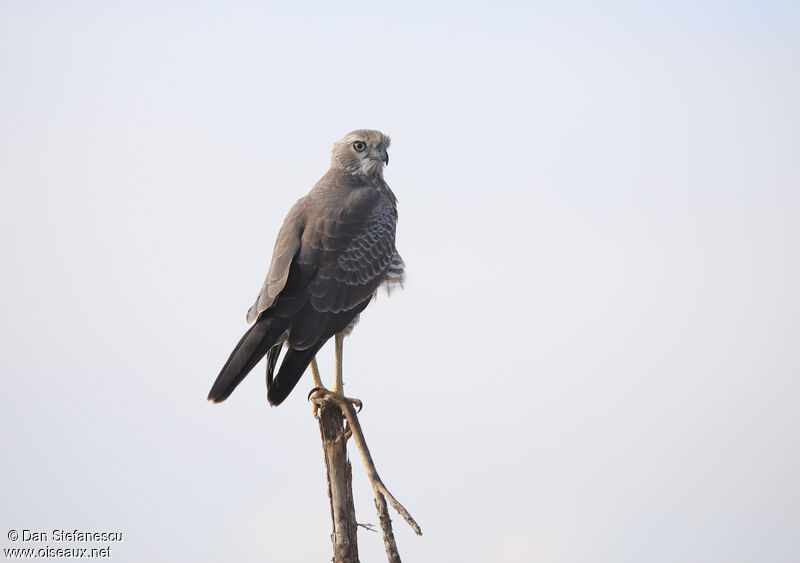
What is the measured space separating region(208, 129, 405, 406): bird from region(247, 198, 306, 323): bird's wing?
0.03ft

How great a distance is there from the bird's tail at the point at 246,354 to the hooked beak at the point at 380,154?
271 centimetres

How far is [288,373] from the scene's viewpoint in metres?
7.87

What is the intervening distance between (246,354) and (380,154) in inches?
129

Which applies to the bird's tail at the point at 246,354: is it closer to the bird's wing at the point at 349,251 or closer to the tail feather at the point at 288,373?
the tail feather at the point at 288,373

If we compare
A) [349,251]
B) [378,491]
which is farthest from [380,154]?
[378,491]

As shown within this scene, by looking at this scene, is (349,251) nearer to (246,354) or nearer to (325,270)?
(325,270)

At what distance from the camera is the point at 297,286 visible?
8422 mm

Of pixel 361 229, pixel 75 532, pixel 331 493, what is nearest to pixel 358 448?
pixel 331 493

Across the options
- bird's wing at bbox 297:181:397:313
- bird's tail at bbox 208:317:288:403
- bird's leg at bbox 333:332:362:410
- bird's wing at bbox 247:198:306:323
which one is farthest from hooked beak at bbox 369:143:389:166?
bird's tail at bbox 208:317:288:403

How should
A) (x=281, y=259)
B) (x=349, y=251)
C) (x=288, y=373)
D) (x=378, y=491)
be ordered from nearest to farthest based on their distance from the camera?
(x=378, y=491) < (x=288, y=373) < (x=281, y=259) < (x=349, y=251)

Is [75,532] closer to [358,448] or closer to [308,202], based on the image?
[358,448]

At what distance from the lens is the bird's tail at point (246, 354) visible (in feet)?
24.7

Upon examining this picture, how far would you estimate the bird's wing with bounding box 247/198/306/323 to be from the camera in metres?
8.23

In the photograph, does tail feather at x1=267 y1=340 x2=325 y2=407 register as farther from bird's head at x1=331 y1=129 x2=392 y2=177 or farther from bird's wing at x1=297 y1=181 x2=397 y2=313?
bird's head at x1=331 y1=129 x2=392 y2=177
